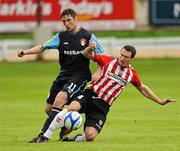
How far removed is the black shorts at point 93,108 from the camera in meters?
15.3

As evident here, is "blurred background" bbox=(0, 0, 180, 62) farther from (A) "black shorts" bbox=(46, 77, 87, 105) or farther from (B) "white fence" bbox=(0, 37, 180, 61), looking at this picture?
(A) "black shorts" bbox=(46, 77, 87, 105)

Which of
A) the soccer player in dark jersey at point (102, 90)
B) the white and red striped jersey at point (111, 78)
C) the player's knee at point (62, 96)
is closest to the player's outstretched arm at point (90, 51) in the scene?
the soccer player in dark jersey at point (102, 90)

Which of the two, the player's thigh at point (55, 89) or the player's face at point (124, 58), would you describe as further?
the player's thigh at point (55, 89)

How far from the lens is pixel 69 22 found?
49.7ft

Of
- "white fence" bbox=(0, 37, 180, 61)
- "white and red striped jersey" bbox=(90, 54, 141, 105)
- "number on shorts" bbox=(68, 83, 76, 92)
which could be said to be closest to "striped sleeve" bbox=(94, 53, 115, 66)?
"white and red striped jersey" bbox=(90, 54, 141, 105)

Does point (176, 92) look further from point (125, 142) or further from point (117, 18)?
point (117, 18)

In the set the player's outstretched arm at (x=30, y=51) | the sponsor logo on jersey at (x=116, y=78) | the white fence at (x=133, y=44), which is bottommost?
the white fence at (x=133, y=44)

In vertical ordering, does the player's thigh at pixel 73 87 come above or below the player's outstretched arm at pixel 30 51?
below

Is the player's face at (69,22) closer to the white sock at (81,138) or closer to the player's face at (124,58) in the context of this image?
the player's face at (124,58)

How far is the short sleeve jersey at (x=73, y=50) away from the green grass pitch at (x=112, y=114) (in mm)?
1307

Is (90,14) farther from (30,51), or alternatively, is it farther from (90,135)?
(90,135)

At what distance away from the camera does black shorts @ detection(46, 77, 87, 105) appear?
15.2 meters

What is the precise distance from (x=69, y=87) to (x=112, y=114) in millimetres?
6718

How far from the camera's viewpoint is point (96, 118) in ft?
50.5
